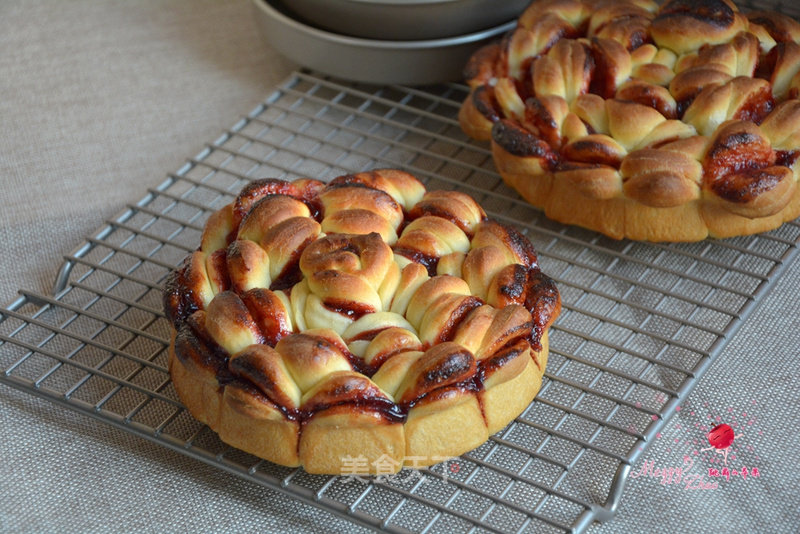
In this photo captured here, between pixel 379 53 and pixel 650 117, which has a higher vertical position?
pixel 650 117

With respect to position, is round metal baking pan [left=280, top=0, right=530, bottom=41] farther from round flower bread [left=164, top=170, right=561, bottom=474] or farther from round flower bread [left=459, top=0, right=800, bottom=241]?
round flower bread [left=164, top=170, right=561, bottom=474]

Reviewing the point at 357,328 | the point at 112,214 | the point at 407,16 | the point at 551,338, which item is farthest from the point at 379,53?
the point at 357,328

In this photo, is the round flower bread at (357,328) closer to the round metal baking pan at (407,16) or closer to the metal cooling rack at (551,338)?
the metal cooling rack at (551,338)

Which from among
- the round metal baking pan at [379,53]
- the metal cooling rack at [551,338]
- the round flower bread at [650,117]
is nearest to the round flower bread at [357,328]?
the metal cooling rack at [551,338]

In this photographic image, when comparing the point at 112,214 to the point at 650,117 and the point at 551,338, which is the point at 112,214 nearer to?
the point at 551,338

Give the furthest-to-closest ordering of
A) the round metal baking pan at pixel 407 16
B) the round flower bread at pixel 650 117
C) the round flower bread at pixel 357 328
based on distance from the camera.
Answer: the round metal baking pan at pixel 407 16, the round flower bread at pixel 650 117, the round flower bread at pixel 357 328

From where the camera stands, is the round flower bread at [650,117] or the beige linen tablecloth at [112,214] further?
the round flower bread at [650,117]
